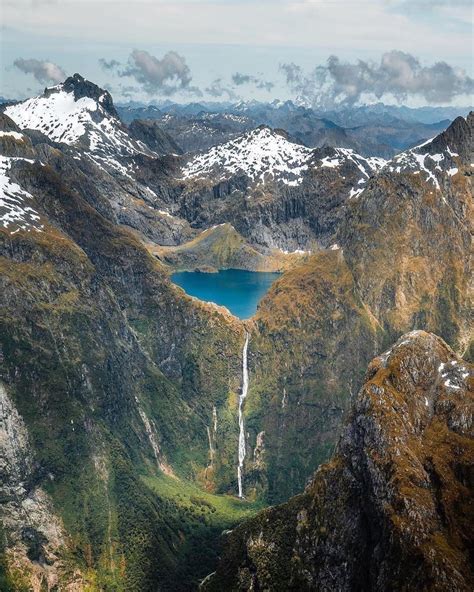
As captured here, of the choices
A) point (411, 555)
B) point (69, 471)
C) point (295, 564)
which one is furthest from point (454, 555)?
point (69, 471)

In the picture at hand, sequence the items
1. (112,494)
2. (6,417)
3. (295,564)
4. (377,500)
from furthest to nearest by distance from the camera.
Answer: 1. (112,494)
2. (6,417)
3. (295,564)
4. (377,500)

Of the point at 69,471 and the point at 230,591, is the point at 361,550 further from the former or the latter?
the point at 69,471

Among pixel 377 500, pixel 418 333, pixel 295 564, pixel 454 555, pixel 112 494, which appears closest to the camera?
pixel 454 555

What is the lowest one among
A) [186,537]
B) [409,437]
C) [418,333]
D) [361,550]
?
[186,537]

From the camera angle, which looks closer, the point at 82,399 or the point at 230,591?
the point at 230,591

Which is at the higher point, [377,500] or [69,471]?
[377,500]

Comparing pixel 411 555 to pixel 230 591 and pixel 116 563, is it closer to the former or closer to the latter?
pixel 230 591
